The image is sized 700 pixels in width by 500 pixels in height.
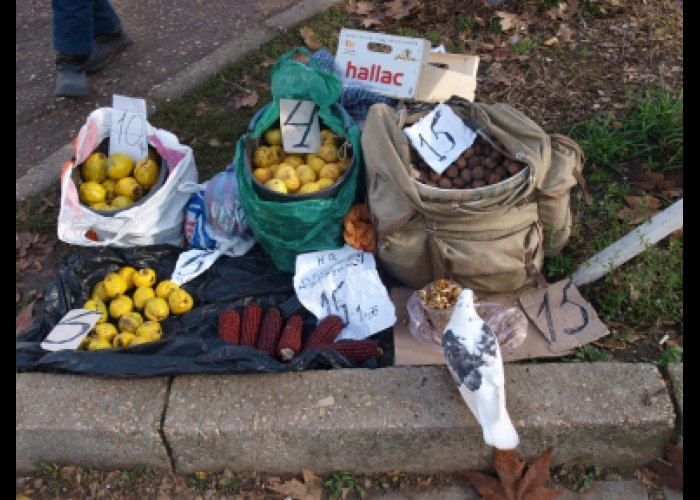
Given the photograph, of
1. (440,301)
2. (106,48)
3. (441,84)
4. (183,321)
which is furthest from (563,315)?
(106,48)

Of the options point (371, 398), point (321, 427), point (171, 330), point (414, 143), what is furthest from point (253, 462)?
point (414, 143)

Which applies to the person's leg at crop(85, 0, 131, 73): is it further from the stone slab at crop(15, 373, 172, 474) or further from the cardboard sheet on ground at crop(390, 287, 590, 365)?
the cardboard sheet on ground at crop(390, 287, 590, 365)

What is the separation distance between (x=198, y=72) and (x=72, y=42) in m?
0.87

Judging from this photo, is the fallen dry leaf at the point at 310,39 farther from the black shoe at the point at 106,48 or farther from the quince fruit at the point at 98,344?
the quince fruit at the point at 98,344

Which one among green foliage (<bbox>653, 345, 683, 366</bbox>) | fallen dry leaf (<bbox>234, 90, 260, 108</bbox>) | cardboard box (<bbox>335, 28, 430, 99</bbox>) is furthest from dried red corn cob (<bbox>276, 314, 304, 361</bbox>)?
fallen dry leaf (<bbox>234, 90, 260, 108</bbox>)

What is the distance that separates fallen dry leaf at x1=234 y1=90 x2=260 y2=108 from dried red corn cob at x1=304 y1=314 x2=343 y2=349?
1.96 metres

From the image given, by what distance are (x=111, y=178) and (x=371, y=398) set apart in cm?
197

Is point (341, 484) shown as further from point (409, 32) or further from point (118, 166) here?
point (409, 32)

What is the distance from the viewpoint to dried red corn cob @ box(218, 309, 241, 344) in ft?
9.23

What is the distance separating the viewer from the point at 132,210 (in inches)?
123

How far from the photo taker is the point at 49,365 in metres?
2.61

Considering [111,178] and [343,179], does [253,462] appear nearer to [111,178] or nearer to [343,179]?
[343,179]

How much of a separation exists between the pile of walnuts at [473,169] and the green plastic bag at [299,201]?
1.23ft

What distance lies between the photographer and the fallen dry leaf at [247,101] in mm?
4219
